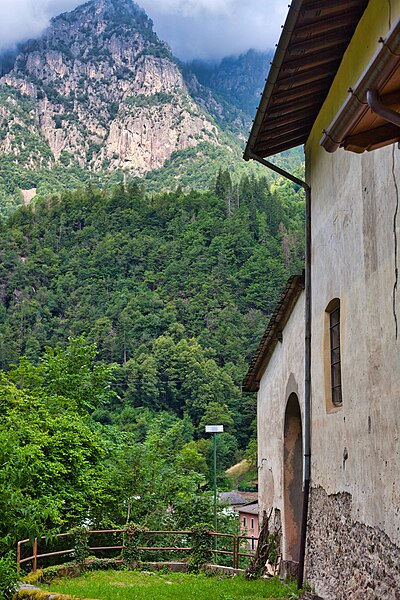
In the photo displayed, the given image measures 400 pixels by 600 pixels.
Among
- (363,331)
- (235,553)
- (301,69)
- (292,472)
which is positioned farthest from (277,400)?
(301,69)

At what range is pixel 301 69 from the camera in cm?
806

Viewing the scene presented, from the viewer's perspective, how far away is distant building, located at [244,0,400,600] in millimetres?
5910

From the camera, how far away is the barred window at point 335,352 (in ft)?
28.6

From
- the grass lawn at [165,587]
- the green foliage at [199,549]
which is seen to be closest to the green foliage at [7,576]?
the grass lawn at [165,587]

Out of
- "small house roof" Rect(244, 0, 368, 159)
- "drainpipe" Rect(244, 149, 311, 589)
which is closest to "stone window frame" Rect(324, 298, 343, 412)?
"drainpipe" Rect(244, 149, 311, 589)

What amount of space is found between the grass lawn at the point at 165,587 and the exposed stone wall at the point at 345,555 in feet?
2.81

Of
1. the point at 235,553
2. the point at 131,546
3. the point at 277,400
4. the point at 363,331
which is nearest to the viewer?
the point at 363,331

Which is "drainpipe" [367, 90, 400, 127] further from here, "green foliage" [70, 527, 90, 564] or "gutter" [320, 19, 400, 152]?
"green foliage" [70, 527, 90, 564]

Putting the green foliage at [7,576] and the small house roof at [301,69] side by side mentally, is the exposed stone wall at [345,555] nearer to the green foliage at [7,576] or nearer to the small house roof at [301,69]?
the green foliage at [7,576]

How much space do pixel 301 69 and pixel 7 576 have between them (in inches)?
279

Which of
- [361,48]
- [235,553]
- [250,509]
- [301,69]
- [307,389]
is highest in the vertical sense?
[301,69]

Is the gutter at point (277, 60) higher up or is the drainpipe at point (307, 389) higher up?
the gutter at point (277, 60)

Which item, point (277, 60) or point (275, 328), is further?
point (275, 328)

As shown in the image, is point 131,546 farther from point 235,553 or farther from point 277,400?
point 277,400
